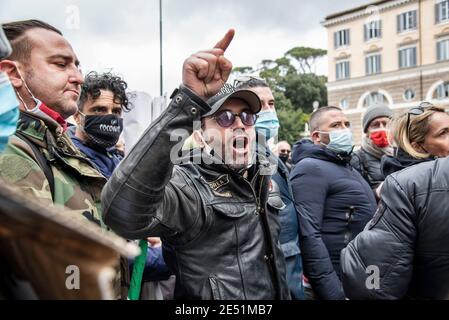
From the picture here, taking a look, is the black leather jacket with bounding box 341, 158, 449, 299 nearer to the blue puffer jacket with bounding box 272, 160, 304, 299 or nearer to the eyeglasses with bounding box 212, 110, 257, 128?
the eyeglasses with bounding box 212, 110, 257, 128

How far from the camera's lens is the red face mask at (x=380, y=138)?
4.68 m

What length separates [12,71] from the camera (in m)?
2.02

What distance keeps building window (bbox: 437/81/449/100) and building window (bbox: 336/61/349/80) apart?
23.8 ft

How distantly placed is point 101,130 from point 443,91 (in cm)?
3290

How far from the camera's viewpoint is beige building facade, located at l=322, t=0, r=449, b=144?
31.3 m

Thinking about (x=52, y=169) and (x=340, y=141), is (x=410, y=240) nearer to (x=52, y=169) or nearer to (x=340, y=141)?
(x=52, y=169)

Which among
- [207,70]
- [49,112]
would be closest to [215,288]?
[207,70]

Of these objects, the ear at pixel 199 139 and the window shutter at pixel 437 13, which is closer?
the ear at pixel 199 139

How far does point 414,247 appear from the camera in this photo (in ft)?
6.62

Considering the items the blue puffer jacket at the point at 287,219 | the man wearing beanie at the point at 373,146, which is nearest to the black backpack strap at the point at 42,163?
the blue puffer jacket at the point at 287,219

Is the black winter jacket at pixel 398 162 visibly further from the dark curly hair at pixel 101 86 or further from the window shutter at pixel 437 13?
the window shutter at pixel 437 13

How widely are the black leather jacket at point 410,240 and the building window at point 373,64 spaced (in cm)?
3452
